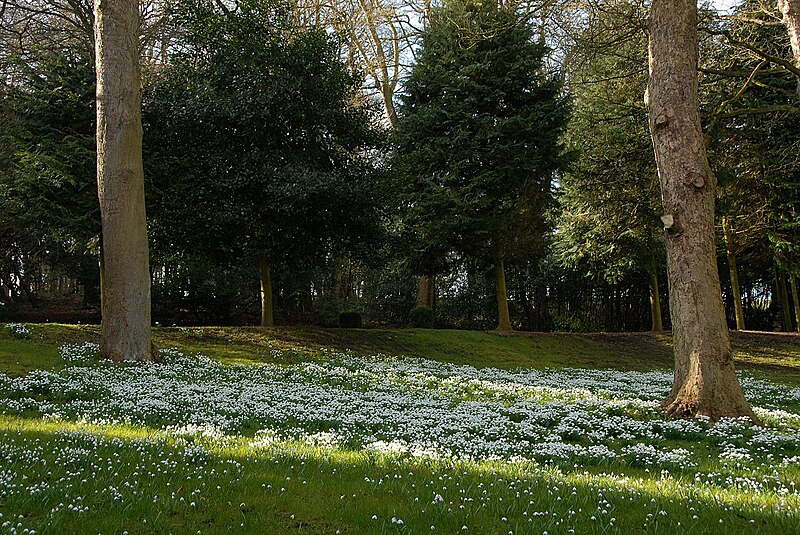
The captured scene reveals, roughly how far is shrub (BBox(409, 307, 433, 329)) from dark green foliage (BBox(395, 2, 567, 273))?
234cm

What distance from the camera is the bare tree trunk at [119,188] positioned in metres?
13.6

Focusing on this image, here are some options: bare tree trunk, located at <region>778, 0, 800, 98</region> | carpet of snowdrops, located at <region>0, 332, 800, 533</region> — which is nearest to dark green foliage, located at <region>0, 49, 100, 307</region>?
carpet of snowdrops, located at <region>0, 332, 800, 533</region>

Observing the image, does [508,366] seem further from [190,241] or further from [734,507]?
[734,507]

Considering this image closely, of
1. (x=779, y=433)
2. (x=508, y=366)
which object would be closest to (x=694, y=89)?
(x=779, y=433)

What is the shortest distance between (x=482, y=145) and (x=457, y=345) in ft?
30.0

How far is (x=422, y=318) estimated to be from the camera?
26.7 metres

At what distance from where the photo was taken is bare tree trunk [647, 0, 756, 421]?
9281 mm

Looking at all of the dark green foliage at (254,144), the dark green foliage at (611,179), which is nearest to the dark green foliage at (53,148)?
the dark green foliage at (254,144)

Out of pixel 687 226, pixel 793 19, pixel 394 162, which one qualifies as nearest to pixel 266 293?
pixel 394 162

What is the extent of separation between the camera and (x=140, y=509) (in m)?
3.93

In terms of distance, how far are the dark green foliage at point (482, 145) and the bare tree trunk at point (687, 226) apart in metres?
13.9

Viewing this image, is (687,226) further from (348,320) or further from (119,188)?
(348,320)

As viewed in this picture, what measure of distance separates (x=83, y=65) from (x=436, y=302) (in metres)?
20.8

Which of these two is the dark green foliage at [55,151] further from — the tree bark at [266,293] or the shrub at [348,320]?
the shrub at [348,320]
